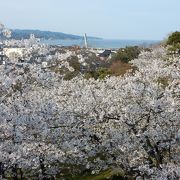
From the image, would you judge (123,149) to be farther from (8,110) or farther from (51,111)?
(8,110)

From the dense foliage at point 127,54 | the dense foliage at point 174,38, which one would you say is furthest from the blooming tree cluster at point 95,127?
the dense foliage at point 127,54

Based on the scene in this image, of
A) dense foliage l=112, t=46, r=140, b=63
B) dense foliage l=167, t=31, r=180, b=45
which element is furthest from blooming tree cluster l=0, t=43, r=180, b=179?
dense foliage l=112, t=46, r=140, b=63

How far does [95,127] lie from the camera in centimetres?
1642

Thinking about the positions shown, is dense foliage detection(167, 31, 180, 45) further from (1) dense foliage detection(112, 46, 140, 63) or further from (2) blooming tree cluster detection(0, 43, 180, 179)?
(2) blooming tree cluster detection(0, 43, 180, 179)

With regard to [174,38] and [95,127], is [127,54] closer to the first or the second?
[174,38]

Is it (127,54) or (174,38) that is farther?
(127,54)

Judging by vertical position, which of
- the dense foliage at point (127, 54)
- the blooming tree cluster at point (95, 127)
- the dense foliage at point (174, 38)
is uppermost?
the dense foliage at point (174, 38)

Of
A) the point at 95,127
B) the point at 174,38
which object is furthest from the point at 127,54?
the point at 95,127

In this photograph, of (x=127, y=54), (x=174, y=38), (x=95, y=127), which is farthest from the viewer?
(x=127, y=54)

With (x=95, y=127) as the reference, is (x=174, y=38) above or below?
above

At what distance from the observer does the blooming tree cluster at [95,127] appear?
1214 cm

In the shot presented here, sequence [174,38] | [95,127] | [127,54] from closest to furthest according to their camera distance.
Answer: [95,127] < [174,38] < [127,54]

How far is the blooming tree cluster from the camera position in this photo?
1214 cm

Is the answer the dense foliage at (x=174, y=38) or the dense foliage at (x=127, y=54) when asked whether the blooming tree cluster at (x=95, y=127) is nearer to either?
the dense foliage at (x=174, y=38)
